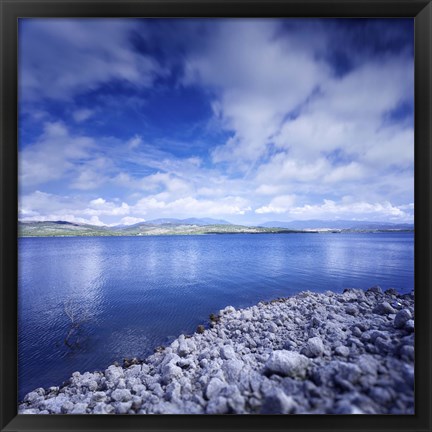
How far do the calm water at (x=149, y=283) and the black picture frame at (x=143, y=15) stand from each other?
0.08 meters

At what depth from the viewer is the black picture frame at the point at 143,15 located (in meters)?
1.21

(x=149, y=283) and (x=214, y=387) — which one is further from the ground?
(x=214, y=387)

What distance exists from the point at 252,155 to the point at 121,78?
4.41 feet

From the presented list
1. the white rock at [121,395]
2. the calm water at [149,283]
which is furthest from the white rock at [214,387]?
the calm water at [149,283]

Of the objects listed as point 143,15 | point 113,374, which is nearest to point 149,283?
point 113,374

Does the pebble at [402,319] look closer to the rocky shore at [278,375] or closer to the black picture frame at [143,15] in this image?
the rocky shore at [278,375]

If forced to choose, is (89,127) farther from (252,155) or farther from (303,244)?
(303,244)

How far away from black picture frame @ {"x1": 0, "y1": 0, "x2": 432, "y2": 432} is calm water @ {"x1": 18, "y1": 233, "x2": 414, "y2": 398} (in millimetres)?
77

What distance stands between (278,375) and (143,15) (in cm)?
234

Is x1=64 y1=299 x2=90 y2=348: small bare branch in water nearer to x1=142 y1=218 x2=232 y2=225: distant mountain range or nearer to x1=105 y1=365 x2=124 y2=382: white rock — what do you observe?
x1=105 y1=365 x2=124 y2=382: white rock

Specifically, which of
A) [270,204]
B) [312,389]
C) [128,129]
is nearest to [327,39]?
[270,204]

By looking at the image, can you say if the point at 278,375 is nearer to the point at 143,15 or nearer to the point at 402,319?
the point at 402,319

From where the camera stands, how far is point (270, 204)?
2.43 m

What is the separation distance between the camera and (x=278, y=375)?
3.99 ft
